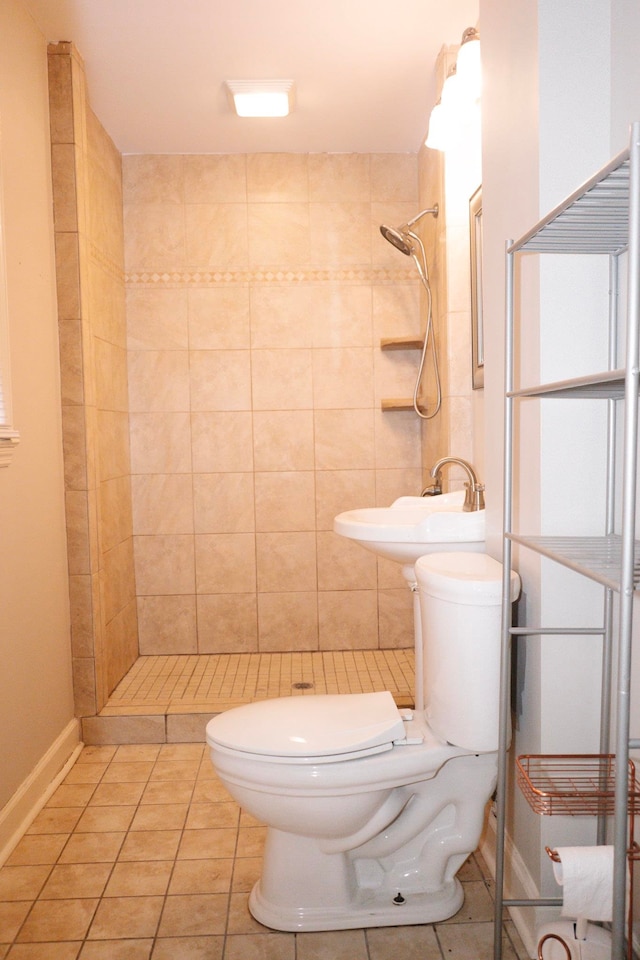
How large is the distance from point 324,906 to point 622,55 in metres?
1.92

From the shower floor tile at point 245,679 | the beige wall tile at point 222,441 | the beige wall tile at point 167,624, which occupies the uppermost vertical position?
the beige wall tile at point 222,441

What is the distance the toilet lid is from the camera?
1.71m

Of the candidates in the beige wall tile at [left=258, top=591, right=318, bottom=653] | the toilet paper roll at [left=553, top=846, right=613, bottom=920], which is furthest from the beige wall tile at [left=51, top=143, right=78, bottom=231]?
the toilet paper roll at [left=553, top=846, right=613, bottom=920]

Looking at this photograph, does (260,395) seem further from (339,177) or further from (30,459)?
(30,459)

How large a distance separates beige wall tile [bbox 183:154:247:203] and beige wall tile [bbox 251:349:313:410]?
734mm

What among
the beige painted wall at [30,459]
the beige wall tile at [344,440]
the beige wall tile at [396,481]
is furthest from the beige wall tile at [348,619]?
the beige painted wall at [30,459]

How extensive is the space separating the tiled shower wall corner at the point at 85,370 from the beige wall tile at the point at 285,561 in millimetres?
751

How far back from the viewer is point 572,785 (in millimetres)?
1514

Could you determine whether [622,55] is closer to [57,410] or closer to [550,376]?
[550,376]

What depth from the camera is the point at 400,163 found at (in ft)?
12.3

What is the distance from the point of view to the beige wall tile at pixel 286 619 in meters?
3.85

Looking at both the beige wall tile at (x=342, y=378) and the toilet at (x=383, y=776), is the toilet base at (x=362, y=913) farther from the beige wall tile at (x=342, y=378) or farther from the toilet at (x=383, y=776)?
the beige wall tile at (x=342, y=378)

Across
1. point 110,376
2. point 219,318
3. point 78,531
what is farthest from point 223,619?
point 219,318

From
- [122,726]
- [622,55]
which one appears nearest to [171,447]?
[122,726]
